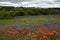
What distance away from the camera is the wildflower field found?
3423 millimetres

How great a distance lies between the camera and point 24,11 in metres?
4.70

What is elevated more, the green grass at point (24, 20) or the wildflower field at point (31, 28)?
the green grass at point (24, 20)

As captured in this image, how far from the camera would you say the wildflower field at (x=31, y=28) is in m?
3.42

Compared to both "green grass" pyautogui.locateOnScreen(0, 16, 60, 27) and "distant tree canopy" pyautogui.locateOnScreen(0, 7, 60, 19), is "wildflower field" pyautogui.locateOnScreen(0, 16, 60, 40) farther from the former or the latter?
"distant tree canopy" pyautogui.locateOnScreen(0, 7, 60, 19)

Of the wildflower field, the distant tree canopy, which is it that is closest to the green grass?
the wildflower field

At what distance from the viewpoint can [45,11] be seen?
467 centimetres

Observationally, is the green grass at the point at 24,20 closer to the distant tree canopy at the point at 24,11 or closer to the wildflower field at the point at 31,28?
the wildflower field at the point at 31,28

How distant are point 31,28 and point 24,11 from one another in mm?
985

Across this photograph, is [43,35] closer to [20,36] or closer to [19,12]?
[20,36]

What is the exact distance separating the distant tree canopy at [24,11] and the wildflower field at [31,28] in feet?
0.86

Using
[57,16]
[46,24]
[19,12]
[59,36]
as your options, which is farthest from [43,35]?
[19,12]

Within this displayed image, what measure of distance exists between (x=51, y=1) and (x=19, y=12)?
38.6 inches

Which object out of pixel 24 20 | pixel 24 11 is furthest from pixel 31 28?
pixel 24 11

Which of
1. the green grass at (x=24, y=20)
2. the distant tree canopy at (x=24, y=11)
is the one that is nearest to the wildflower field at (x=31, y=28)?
the green grass at (x=24, y=20)
